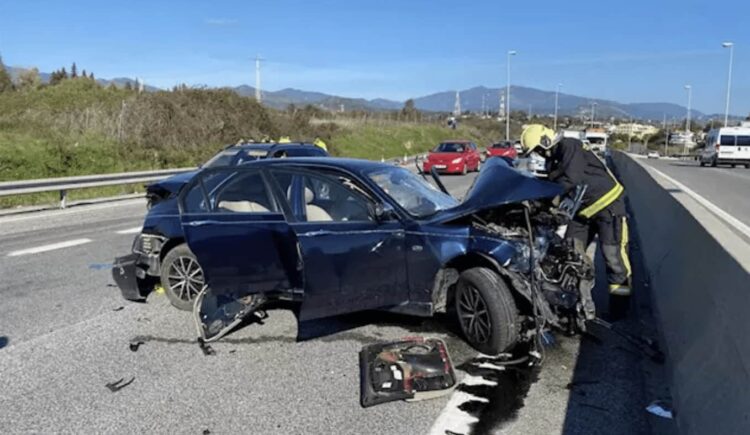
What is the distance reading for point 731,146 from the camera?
3403 centimetres

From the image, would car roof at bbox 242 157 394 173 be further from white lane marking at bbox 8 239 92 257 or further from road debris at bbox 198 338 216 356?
white lane marking at bbox 8 239 92 257

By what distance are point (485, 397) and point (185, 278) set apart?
353cm

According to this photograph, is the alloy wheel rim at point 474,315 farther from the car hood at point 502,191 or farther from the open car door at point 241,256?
the open car door at point 241,256

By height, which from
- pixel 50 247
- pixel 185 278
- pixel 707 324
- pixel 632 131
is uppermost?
pixel 707 324

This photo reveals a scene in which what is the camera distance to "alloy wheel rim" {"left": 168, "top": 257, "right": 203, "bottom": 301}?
21.4 feet

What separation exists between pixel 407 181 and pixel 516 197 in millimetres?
1442

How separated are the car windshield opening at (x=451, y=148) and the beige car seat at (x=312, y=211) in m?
22.6

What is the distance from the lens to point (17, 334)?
5758 mm

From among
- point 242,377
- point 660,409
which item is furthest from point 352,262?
point 660,409

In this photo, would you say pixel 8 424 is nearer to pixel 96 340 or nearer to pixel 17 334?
pixel 96 340

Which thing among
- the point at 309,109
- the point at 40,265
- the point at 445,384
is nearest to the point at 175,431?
the point at 445,384

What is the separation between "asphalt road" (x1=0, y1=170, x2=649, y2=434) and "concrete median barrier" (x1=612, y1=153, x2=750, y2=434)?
41 cm

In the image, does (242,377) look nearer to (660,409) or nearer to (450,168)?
(660,409)

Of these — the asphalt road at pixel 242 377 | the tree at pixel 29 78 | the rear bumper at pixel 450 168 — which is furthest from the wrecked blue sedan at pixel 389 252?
the tree at pixel 29 78
